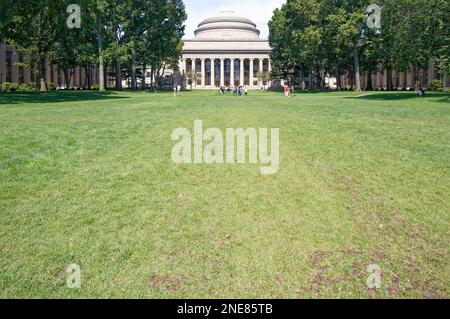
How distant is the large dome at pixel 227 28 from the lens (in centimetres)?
14538

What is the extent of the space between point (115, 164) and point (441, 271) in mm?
7474

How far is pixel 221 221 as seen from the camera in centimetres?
751

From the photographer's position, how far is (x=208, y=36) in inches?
5763

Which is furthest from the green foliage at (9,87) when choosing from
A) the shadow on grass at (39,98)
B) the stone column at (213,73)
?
the stone column at (213,73)

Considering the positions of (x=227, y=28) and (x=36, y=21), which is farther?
(x=227, y=28)

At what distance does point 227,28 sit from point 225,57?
57.7 ft

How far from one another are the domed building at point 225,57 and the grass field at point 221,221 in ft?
390

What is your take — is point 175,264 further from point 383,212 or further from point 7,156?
point 7,156

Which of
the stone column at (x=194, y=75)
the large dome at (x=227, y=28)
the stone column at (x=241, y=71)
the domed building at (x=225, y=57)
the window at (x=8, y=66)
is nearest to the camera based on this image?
the window at (x=8, y=66)

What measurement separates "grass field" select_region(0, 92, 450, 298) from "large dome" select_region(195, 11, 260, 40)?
450 ft

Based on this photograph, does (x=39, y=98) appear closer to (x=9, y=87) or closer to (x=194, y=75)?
(x=9, y=87)

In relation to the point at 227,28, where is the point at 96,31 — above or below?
below

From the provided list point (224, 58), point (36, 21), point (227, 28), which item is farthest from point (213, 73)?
point (36, 21)

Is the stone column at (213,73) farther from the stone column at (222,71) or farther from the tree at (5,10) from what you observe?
the tree at (5,10)
